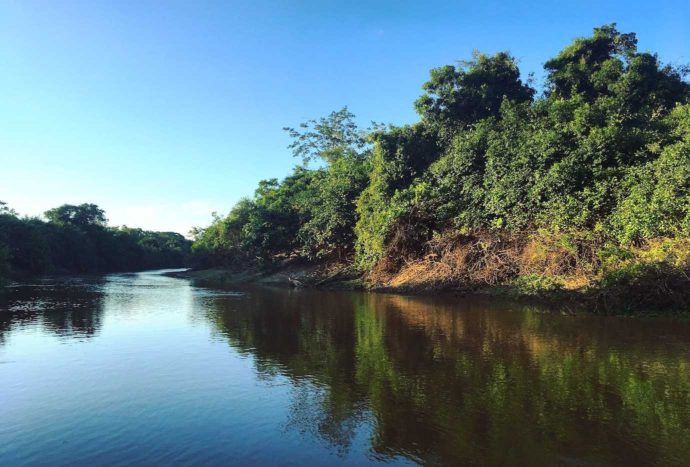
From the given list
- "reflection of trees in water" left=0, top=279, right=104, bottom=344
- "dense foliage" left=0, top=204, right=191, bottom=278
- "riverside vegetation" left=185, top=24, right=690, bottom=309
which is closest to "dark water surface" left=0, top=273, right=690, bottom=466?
"reflection of trees in water" left=0, top=279, right=104, bottom=344

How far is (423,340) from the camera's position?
12922 millimetres

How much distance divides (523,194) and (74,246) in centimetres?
6919

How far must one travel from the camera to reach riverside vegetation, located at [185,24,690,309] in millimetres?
17875

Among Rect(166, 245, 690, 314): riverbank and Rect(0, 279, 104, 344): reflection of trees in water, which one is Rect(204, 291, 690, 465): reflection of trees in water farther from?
Rect(0, 279, 104, 344): reflection of trees in water

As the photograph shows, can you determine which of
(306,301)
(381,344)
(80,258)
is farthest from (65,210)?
(381,344)

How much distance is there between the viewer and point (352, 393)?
828cm

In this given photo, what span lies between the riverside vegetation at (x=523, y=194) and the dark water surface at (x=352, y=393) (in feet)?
13.4

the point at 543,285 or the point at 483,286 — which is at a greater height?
the point at 543,285

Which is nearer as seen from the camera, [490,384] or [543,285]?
[490,384]

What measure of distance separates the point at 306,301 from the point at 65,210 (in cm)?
6958

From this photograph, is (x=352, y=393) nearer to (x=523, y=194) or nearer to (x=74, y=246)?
(x=523, y=194)

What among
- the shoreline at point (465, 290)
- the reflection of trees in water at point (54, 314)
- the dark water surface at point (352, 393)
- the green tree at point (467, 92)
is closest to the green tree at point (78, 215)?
the shoreline at point (465, 290)

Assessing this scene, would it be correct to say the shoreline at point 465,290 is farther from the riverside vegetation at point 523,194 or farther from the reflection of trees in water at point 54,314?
the reflection of trees in water at point 54,314

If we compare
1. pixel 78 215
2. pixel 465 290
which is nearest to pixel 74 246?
pixel 78 215
